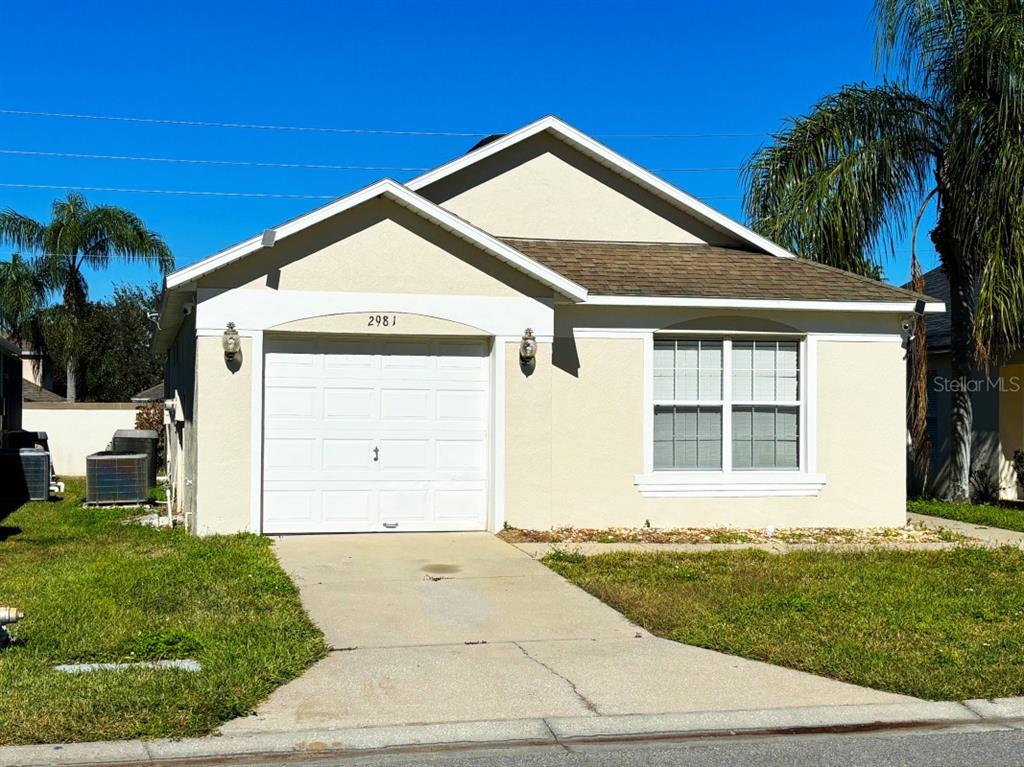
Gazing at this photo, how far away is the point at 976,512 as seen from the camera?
53.4ft

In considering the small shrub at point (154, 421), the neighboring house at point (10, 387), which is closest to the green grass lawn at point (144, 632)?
the neighboring house at point (10, 387)

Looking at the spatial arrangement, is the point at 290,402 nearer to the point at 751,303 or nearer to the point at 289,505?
the point at 289,505

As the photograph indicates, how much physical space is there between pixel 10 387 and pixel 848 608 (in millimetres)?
21580

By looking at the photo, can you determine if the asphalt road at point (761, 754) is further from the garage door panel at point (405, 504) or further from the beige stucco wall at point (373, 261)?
the beige stucco wall at point (373, 261)

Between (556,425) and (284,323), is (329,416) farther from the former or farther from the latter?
(556,425)

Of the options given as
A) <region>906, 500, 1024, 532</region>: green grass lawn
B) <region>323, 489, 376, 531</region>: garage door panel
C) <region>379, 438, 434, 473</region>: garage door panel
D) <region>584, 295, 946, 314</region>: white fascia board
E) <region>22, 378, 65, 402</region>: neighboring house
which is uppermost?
<region>584, 295, 946, 314</region>: white fascia board

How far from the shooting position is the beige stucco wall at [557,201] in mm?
15562

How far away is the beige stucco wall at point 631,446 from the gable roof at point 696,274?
67 cm

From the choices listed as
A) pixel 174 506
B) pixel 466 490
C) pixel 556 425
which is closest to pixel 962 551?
pixel 556 425

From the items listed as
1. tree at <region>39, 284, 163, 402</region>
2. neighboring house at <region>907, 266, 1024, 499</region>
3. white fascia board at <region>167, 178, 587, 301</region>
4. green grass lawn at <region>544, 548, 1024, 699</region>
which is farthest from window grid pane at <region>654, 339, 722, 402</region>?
tree at <region>39, 284, 163, 402</region>

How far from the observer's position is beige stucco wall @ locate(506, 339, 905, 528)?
1284 cm

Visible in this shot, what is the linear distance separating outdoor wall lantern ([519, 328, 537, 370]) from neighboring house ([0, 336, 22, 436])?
42.5 ft

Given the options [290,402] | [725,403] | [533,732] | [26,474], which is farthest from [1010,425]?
[26,474]

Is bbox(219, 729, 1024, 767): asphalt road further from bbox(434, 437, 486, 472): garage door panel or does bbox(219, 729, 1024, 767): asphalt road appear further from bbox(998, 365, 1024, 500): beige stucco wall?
bbox(998, 365, 1024, 500): beige stucco wall
